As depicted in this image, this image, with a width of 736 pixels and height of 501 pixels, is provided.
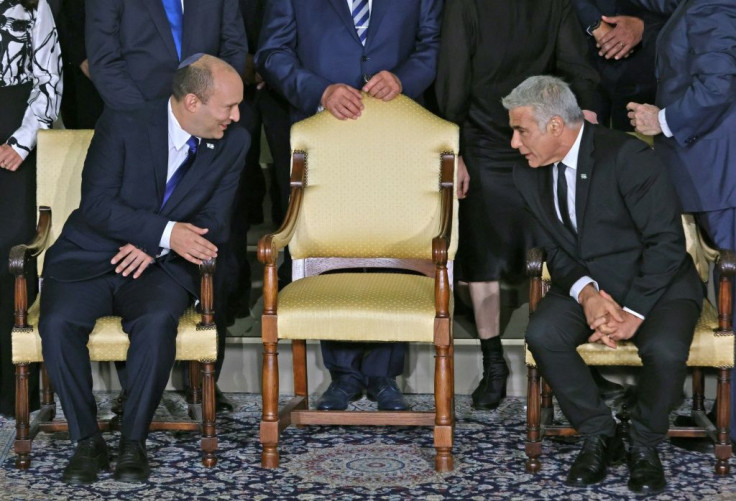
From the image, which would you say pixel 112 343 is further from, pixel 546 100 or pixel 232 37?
pixel 546 100

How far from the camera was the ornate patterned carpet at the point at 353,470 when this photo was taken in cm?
434

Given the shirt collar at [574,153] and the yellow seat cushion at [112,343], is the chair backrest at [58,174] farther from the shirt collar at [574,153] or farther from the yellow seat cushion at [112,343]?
the shirt collar at [574,153]

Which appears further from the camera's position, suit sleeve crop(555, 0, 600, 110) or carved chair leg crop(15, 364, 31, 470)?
suit sleeve crop(555, 0, 600, 110)

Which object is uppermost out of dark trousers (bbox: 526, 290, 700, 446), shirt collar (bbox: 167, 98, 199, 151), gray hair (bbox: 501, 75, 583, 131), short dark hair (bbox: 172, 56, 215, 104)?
short dark hair (bbox: 172, 56, 215, 104)

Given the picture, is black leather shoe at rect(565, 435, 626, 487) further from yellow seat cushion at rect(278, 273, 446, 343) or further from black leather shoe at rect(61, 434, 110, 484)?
black leather shoe at rect(61, 434, 110, 484)

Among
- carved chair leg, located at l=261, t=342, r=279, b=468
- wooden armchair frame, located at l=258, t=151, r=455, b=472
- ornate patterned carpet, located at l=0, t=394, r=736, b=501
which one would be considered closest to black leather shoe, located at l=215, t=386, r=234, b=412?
ornate patterned carpet, located at l=0, t=394, r=736, b=501

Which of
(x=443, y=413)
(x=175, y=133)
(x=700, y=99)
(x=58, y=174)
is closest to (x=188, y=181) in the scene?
(x=175, y=133)

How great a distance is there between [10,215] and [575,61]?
7.56 ft

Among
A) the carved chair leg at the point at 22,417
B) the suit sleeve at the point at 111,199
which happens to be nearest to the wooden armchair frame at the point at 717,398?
the suit sleeve at the point at 111,199

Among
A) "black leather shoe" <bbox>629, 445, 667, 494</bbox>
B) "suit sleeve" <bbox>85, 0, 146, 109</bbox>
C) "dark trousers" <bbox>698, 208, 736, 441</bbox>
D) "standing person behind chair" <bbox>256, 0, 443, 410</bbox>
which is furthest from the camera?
"standing person behind chair" <bbox>256, 0, 443, 410</bbox>

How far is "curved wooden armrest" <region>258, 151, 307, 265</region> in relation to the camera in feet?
15.1

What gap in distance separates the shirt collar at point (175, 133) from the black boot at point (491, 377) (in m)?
1.47

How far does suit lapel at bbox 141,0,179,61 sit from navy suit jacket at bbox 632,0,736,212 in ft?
6.09

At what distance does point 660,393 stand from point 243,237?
1.99m
